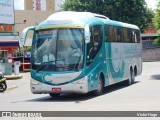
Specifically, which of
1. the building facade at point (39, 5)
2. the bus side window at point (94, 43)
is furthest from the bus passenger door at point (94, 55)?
the building facade at point (39, 5)

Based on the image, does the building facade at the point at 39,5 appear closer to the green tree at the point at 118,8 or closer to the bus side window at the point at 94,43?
the green tree at the point at 118,8

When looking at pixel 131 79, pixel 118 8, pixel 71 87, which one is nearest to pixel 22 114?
pixel 71 87

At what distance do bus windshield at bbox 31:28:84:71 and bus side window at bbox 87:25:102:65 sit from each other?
1.63 feet

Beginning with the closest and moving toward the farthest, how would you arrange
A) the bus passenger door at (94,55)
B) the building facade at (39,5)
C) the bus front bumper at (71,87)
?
the bus front bumper at (71,87), the bus passenger door at (94,55), the building facade at (39,5)

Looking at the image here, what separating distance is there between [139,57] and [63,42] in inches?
426

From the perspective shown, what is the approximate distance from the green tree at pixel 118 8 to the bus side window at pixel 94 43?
1535 inches

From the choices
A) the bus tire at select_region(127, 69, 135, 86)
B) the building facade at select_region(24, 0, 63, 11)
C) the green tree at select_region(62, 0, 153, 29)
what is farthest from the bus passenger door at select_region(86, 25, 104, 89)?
the building facade at select_region(24, 0, 63, 11)

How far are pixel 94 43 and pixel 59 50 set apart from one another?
1.73 m

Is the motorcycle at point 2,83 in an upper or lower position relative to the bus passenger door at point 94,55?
lower

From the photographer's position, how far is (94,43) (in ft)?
57.0

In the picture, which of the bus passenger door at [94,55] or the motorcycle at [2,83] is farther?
the motorcycle at [2,83]

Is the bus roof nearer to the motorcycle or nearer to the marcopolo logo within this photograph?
the marcopolo logo

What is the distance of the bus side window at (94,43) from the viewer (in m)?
16.8

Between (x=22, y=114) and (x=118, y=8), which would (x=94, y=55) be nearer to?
(x=22, y=114)
